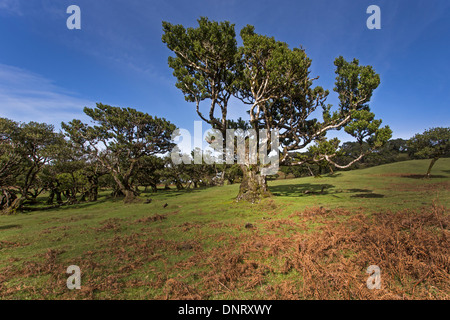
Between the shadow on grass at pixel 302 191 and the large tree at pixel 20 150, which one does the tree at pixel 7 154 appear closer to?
→ the large tree at pixel 20 150

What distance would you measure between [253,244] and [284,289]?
282 cm

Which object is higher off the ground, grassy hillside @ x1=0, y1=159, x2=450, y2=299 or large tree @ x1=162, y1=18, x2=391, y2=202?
large tree @ x1=162, y1=18, x2=391, y2=202

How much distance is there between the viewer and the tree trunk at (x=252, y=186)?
57.7ft

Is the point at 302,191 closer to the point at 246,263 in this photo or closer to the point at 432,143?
the point at 246,263

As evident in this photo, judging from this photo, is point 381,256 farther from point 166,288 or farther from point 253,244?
point 166,288

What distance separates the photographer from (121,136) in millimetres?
28922

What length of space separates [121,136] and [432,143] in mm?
53465

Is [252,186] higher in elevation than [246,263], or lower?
higher

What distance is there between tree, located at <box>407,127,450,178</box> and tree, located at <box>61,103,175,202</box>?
4335 centimetres

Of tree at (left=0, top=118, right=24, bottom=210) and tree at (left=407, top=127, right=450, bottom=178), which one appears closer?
tree at (left=0, top=118, right=24, bottom=210)

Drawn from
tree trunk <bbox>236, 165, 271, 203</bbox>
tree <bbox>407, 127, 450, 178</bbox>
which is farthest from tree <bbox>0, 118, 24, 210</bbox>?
tree <bbox>407, 127, 450, 178</bbox>

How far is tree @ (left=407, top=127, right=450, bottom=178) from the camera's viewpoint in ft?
98.8

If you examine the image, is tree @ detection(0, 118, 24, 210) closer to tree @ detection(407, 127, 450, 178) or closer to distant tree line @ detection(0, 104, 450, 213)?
distant tree line @ detection(0, 104, 450, 213)
